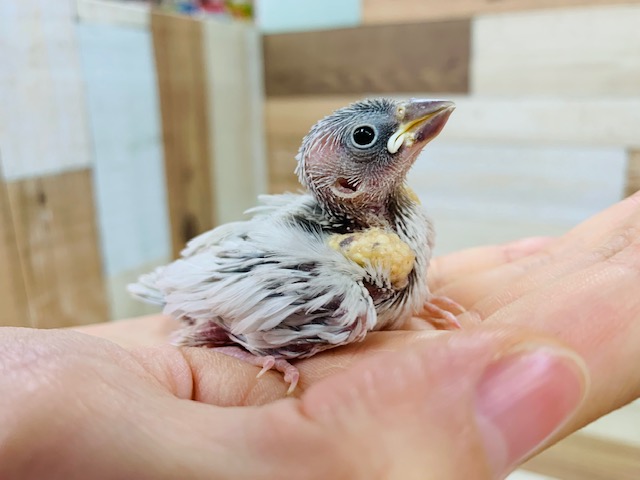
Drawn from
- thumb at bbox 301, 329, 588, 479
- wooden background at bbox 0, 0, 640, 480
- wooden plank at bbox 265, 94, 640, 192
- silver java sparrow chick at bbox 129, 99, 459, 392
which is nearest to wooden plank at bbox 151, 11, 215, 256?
wooden background at bbox 0, 0, 640, 480

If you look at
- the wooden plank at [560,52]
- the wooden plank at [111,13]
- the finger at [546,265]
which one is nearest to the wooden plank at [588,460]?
the finger at [546,265]

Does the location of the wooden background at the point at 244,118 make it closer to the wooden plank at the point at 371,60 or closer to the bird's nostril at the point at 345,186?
the wooden plank at the point at 371,60

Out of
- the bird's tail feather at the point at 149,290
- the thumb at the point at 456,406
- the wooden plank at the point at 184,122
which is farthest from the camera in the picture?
the wooden plank at the point at 184,122

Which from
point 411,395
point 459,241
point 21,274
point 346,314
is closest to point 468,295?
point 346,314

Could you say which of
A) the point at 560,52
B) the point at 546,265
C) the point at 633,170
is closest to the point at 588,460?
the point at 546,265

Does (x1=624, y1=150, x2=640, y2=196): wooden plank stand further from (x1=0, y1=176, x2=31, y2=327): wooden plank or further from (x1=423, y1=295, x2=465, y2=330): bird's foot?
(x1=0, y1=176, x2=31, y2=327): wooden plank

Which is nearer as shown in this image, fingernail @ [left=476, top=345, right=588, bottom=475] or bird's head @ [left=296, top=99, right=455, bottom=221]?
fingernail @ [left=476, top=345, right=588, bottom=475]

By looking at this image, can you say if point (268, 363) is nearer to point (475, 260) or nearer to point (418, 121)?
point (418, 121)
